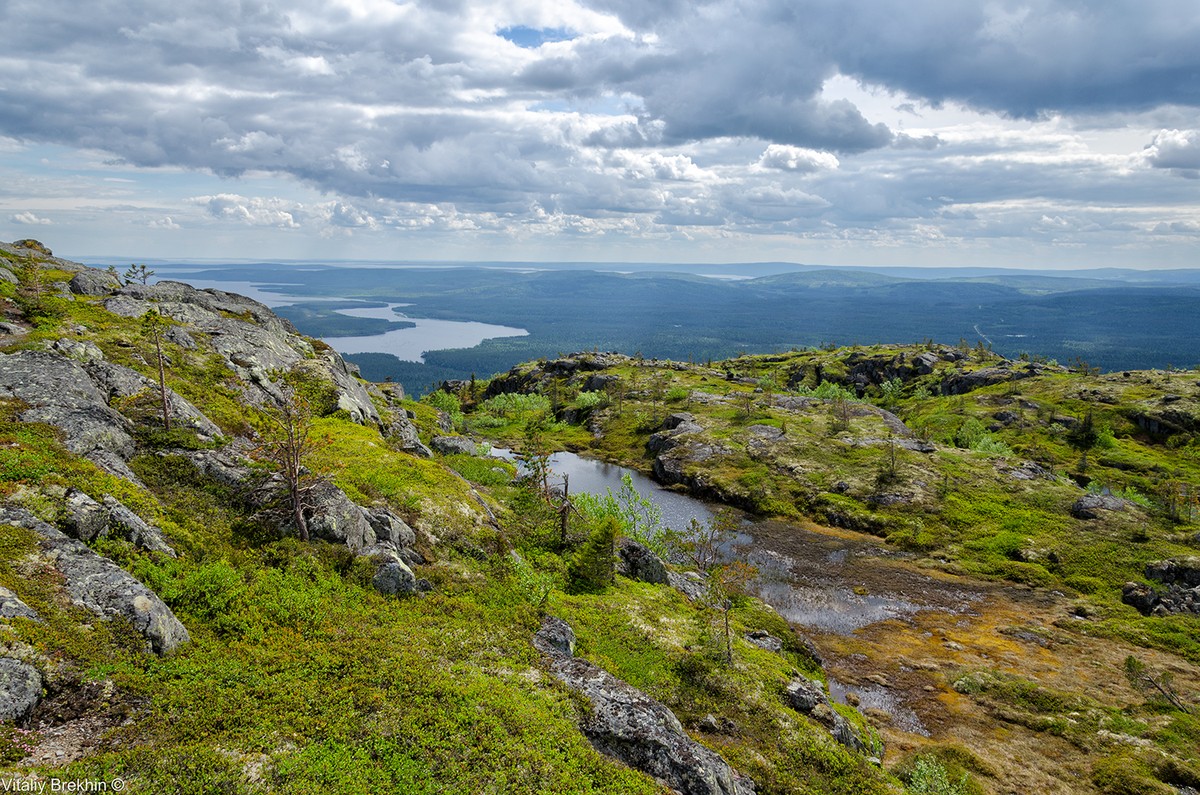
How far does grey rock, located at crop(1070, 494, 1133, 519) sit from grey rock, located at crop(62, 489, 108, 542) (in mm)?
125505

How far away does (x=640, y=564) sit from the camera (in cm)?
5709

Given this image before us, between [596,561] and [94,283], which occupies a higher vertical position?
[94,283]

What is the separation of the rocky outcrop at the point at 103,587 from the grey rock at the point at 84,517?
921mm

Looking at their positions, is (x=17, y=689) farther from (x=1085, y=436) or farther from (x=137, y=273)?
(x=1085, y=436)

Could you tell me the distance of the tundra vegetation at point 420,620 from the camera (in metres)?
20.2

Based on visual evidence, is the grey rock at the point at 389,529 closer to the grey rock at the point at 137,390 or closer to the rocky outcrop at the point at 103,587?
the grey rock at the point at 137,390

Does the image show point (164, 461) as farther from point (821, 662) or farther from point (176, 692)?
point (821, 662)

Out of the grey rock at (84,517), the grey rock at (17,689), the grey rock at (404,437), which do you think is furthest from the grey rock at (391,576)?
the grey rock at (404,437)

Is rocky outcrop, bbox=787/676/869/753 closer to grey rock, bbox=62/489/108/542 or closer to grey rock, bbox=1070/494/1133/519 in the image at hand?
grey rock, bbox=62/489/108/542

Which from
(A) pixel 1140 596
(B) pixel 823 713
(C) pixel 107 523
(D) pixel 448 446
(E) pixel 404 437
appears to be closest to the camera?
(C) pixel 107 523

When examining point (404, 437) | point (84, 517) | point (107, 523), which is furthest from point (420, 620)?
point (404, 437)

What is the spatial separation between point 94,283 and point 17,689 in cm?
9871

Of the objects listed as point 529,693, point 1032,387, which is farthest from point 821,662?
point 1032,387

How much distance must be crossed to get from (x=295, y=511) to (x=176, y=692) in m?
14.1
